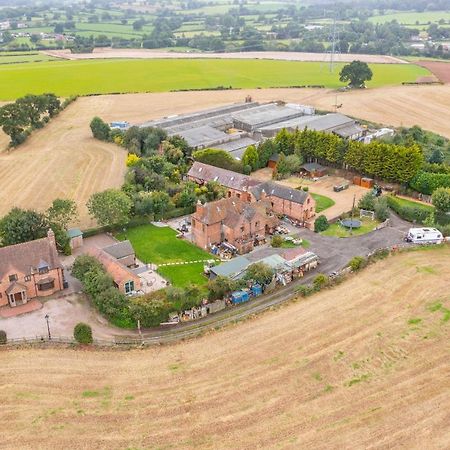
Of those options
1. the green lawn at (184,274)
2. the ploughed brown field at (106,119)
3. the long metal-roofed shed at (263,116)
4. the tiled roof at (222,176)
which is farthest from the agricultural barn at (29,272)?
the long metal-roofed shed at (263,116)

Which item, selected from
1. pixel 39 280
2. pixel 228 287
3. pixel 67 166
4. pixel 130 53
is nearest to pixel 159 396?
pixel 228 287

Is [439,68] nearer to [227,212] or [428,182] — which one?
[428,182]

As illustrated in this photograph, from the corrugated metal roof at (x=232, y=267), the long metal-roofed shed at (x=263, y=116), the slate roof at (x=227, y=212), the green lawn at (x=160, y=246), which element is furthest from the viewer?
the long metal-roofed shed at (x=263, y=116)

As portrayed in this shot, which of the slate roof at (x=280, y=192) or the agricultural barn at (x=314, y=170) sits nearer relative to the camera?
the slate roof at (x=280, y=192)

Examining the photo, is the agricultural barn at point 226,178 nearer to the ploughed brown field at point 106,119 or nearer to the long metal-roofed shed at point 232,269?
the ploughed brown field at point 106,119

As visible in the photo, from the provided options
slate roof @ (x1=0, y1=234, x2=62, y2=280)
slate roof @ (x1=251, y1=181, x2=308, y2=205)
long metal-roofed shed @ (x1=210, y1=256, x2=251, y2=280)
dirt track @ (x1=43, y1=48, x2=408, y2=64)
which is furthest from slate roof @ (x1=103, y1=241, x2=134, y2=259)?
dirt track @ (x1=43, y1=48, x2=408, y2=64)

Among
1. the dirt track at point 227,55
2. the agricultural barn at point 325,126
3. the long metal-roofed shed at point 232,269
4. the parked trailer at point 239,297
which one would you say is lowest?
the parked trailer at point 239,297

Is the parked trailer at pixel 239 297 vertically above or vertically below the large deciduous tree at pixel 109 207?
below

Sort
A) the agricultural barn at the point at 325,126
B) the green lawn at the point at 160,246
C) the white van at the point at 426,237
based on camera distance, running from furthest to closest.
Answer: the agricultural barn at the point at 325,126, the white van at the point at 426,237, the green lawn at the point at 160,246
